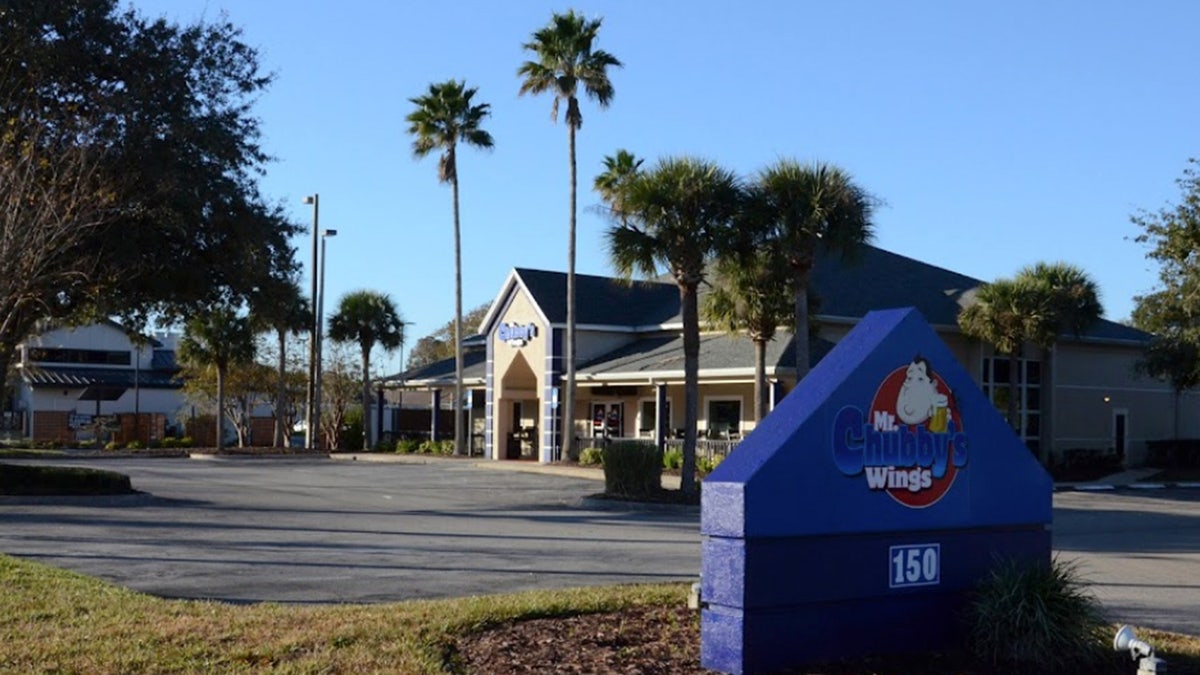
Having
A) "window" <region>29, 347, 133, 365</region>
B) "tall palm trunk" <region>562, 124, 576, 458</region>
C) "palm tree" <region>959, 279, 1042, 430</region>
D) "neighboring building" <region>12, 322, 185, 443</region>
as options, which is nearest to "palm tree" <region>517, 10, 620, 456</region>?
"tall palm trunk" <region>562, 124, 576, 458</region>

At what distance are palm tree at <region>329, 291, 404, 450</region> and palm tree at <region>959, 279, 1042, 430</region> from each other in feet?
85.6

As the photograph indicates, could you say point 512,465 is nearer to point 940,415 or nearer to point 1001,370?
point 1001,370

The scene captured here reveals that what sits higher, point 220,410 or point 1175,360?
point 1175,360

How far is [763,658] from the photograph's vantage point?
761 cm

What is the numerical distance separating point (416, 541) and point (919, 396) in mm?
10719

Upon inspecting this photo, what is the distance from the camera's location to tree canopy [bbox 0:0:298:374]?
20.4 m

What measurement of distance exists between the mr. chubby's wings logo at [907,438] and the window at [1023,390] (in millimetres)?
32866

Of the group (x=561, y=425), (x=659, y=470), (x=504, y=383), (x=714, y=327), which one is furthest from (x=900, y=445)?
(x=504, y=383)

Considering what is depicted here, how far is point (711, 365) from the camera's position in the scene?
124 feet

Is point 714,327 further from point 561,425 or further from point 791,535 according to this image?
point 791,535

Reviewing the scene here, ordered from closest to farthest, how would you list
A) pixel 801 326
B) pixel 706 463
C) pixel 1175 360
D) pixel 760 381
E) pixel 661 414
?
pixel 801 326 → pixel 760 381 → pixel 706 463 → pixel 661 414 → pixel 1175 360

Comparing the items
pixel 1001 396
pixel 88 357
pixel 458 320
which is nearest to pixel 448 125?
pixel 458 320

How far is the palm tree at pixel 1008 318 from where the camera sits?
36.7 m

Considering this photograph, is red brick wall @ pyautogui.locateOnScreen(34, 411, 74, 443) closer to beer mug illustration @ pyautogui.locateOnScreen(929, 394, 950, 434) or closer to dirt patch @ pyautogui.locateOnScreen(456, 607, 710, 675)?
dirt patch @ pyautogui.locateOnScreen(456, 607, 710, 675)
